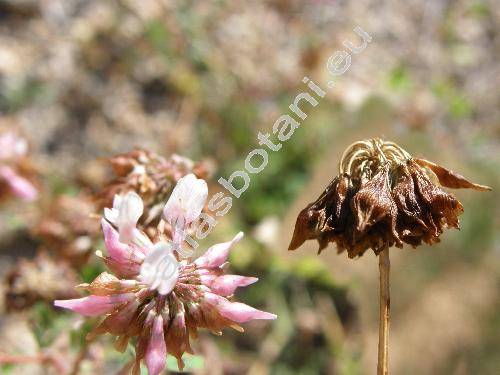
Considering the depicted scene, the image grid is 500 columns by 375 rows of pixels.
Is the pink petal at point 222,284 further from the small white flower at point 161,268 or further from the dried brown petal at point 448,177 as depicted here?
the dried brown petal at point 448,177

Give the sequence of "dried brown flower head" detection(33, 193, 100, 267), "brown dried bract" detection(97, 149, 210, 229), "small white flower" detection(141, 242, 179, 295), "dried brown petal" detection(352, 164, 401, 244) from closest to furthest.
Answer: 1. "small white flower" detection(141, 242, 179, 295)
2. "dried brown petal" detection(352, 164, 401, 244)
3. "brown dried bract" detection(97, 149, 210, 229)
4. "dried brown flower head" detection(33, 193, 100, 267)

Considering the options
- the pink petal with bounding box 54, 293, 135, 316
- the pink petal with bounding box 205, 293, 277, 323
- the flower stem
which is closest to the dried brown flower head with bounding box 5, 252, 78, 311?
the pink petal with bounding box 54, 293, 135, 316

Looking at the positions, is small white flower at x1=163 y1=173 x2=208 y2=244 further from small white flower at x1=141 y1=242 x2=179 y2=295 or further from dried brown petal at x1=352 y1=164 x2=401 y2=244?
dried brown petal at x1=352 y1=164 x2=401 y2=244

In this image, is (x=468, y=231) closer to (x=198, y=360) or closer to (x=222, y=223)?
(x=222, y=223)

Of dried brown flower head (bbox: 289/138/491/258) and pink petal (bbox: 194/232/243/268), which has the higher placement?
dried brown flower head (bbox: 289/138/491/258)

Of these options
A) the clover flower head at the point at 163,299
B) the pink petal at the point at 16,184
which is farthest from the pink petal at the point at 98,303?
the pink petal at the point at 16,184

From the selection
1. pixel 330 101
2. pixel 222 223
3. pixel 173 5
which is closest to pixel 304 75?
pixel 330 101
